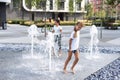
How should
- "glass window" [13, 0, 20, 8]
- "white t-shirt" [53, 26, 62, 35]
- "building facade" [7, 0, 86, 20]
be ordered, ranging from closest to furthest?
"white t-shirt" [53, 26, 62, 35] < "building facade" [7, 0, 86, 20] < "glass window" [13, 0, 20, 8]

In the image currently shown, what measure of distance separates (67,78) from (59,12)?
195ft

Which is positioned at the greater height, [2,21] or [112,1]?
[112,1]

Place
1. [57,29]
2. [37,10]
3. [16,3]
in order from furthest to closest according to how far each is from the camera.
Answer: [16,3], [37,10], [57,29]

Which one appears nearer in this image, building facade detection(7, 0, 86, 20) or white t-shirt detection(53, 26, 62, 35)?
white t-shirt detection(53, 26, 62, 35)

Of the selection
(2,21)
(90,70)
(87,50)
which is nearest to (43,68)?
(90,70)

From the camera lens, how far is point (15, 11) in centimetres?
6456

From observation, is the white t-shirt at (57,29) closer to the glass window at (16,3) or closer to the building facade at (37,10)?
the building facade at (37,10)

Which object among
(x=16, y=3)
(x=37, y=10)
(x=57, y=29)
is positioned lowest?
(x=57, y=29)

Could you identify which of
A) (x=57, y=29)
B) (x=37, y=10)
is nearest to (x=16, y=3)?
(x=37, y=10)

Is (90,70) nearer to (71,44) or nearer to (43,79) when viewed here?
(71,44)

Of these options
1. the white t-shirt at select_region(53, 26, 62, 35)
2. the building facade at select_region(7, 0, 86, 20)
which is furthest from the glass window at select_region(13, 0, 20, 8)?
the white t-shirt at select_region(53, 26, 62, 35)

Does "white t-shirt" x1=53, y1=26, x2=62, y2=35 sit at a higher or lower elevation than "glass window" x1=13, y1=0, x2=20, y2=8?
lower

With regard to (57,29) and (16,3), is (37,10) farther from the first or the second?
(57,29)

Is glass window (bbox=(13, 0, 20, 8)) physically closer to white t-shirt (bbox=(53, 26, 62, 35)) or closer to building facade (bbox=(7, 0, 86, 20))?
building facade (bbox=(7, 0, 86, 20))
